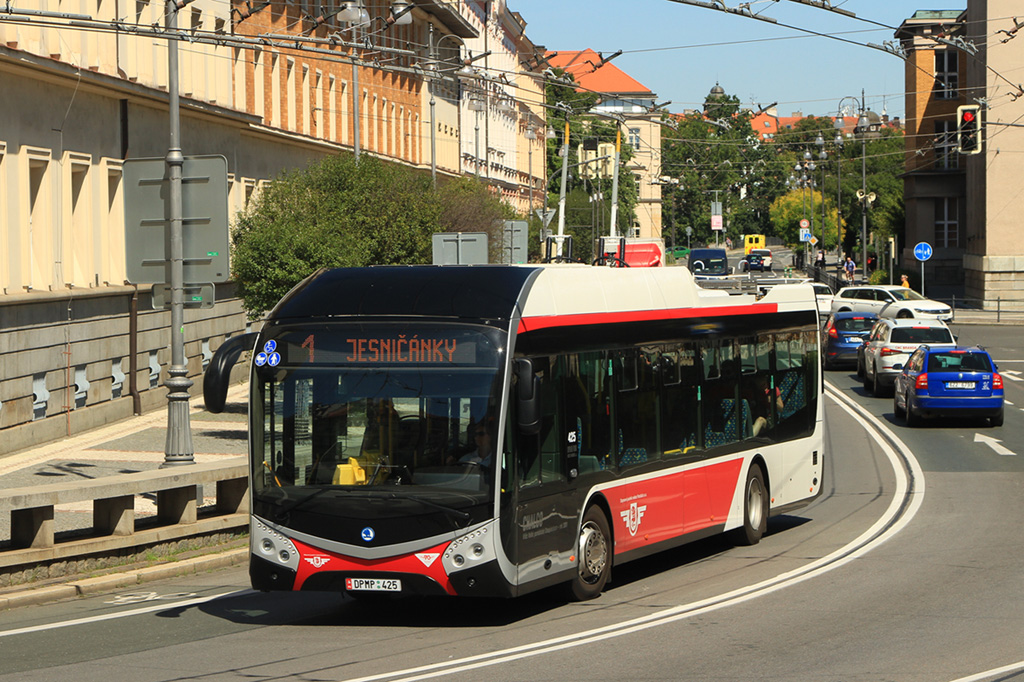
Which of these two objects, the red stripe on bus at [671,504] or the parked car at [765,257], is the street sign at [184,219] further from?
the parked car at [765,257]

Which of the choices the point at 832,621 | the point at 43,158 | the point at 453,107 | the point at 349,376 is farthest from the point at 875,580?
the point at 453,107

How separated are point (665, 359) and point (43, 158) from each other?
55.5 ft

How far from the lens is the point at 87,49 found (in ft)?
92.3

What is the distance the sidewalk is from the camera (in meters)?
12.5

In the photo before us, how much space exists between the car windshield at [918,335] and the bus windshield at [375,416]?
82.7ft

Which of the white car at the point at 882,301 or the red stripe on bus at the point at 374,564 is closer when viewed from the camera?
the red stripe on bus at the point at 374,564

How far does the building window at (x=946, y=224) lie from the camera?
272 ft

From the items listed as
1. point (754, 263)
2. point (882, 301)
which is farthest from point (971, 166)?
point (754, 263)

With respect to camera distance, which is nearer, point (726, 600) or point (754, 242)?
point (726, 600)

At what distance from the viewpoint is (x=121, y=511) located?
13492 millimetres

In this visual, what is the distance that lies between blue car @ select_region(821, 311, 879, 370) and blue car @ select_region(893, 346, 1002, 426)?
47.5 feet

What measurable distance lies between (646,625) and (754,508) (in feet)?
16.9

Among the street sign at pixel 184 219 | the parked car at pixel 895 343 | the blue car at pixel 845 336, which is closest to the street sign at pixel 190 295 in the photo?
the street sign at pixel 184 219

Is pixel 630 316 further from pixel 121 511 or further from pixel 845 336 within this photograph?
pixel 845 336
